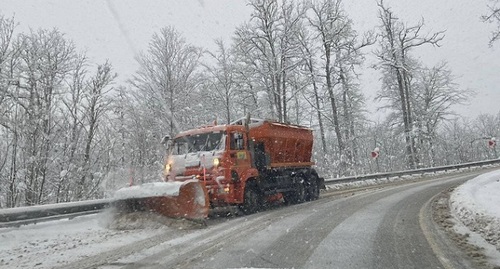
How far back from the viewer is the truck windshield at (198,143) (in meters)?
11.7

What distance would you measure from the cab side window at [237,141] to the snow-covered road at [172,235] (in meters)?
2.16

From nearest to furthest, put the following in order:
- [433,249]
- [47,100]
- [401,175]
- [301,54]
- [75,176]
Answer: [433,249] < [75,176] < [47,100] < [401,175] < [301,54]

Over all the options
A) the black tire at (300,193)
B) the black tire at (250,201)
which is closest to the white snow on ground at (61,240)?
the black tire at (250,201)

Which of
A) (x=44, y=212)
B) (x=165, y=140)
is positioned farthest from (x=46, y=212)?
(x=165, y=140)

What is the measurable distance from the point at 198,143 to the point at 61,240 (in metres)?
4.88

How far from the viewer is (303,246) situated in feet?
21.2

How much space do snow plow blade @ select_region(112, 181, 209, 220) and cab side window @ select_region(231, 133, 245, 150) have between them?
2.13m

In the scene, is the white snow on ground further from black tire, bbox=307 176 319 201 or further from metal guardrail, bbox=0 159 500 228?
black tire, bbox=307 176 319 201

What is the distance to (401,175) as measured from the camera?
27.0 metres

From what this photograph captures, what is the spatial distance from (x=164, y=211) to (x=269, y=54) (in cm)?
2009

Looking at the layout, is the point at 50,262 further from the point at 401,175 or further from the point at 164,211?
the point at 401,175

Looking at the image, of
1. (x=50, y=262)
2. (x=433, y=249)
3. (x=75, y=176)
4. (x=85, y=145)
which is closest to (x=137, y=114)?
(x=85, y=145)

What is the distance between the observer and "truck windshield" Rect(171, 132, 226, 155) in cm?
1165

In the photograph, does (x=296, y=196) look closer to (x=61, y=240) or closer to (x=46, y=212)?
(x=46, y=212)
